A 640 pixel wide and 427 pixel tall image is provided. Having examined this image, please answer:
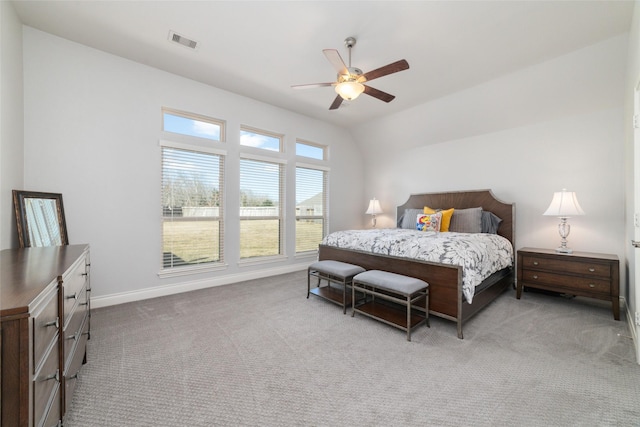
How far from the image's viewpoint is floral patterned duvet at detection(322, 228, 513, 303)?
246cm

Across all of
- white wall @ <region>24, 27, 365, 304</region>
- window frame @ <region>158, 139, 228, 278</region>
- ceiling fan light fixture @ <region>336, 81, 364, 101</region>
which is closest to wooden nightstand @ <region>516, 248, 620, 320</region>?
ceiling fan light fixture @ <region>336, 81, 364, 101</region>

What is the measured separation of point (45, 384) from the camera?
102cm

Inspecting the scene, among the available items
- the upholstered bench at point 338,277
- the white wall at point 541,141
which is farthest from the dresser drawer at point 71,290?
the white wall at point 541,141

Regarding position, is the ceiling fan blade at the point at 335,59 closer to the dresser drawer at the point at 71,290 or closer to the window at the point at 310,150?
the dresser drawer at the point at 71,290

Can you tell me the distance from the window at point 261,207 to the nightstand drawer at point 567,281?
3646mm

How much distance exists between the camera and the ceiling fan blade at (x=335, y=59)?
2.23 metres

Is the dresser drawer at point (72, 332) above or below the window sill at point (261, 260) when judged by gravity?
above

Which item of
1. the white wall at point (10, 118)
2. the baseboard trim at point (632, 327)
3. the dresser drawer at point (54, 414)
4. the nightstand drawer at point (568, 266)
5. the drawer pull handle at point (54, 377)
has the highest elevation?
the white wall at point (10, 118)

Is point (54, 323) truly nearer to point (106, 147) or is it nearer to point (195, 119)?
point (106, 147)

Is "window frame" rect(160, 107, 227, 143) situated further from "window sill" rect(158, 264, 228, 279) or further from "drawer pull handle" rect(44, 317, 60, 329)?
"drawer pull handle" rect(44, 317, 60, 329)

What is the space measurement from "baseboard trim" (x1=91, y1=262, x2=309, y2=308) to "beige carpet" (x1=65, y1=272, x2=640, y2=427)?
0.23 metres

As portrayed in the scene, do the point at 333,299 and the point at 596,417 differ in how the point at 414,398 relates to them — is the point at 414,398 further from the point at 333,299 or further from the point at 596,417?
the point at 333,299

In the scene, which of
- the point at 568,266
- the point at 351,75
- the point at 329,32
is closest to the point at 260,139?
the point at 329,32

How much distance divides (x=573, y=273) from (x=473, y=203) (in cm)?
163
